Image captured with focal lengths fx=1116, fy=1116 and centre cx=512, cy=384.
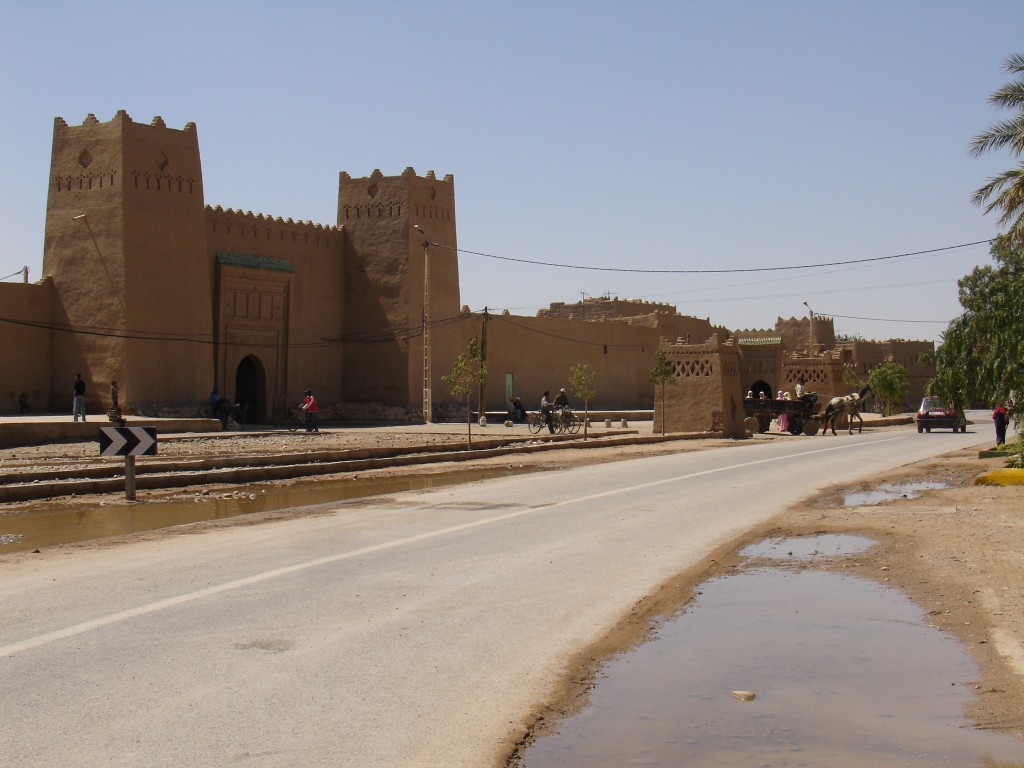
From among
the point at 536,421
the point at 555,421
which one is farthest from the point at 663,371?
the point at 536,421

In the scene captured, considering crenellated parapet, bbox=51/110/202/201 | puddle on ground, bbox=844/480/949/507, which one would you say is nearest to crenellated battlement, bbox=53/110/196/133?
crenellated parapet, bbox=51/110/202/201

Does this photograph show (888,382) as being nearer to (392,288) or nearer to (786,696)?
(392,288)

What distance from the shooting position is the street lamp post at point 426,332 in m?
45.6

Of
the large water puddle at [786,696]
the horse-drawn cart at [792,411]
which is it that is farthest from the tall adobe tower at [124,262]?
the large water puddle at [786,696]

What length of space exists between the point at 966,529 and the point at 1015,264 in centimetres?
1422

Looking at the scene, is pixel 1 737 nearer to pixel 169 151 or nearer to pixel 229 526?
pixel 229 526

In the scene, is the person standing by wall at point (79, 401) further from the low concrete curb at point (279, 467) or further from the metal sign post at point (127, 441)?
the metal sign post at point (127, 441)

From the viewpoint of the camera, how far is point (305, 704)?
212 inches

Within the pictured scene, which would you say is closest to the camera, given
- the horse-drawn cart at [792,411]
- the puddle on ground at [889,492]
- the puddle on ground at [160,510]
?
the puddle on ground at [160,510]

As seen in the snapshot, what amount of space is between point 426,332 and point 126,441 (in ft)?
99.7

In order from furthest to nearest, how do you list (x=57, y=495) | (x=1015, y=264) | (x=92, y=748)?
(x=1015, y=264), (x=57, y=495), (x=92, y=748)

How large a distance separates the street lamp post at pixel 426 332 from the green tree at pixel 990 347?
22.9 m

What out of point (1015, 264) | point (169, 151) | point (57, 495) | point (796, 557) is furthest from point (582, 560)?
Answer: point (169, 151)

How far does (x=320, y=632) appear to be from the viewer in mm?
6922
